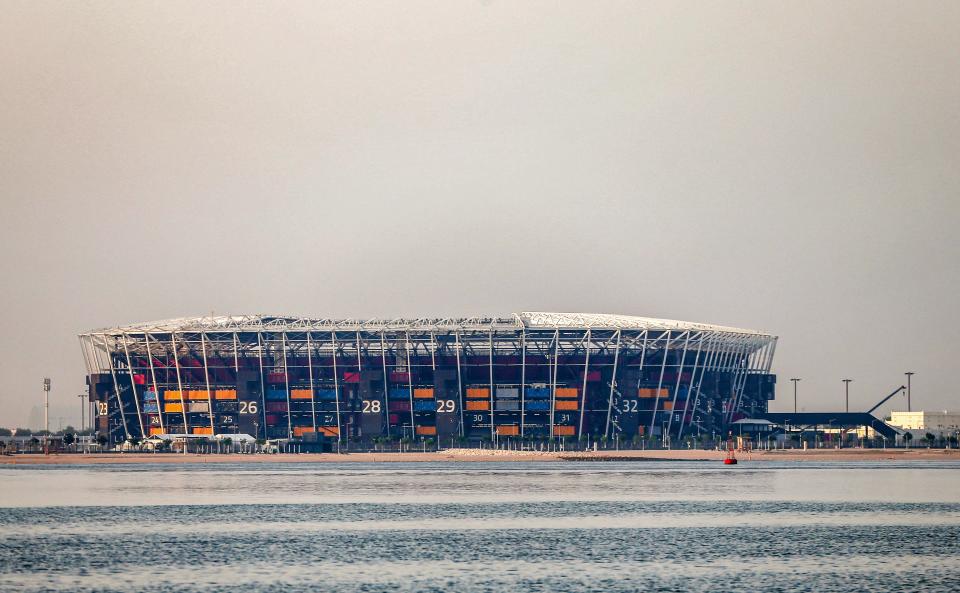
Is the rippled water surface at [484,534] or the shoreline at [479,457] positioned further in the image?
the shoreline at [479,457]

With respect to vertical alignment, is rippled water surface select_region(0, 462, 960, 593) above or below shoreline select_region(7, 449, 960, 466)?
above

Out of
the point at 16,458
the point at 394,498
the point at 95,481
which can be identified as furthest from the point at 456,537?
the point at 16,458

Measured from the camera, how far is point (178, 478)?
146 m

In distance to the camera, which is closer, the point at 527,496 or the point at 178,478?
the point at 527,496

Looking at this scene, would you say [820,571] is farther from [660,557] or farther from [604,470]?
[604,470]

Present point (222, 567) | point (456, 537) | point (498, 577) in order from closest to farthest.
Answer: point (498, 577) < point (222, 567) < point (456, 537)

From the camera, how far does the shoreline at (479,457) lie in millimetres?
184625

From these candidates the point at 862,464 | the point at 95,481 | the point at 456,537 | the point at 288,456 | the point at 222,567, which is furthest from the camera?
the point at 288,456

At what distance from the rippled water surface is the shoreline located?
44153 mm

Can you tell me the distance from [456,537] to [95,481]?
71.9 metres

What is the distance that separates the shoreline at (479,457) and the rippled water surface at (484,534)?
145ft

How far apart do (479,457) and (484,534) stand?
112 m

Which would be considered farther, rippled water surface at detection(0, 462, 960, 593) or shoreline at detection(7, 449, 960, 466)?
shoreline at detection(7, 449, 960, 466)

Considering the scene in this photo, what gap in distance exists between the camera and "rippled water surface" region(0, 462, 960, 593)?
61375 millimetres
